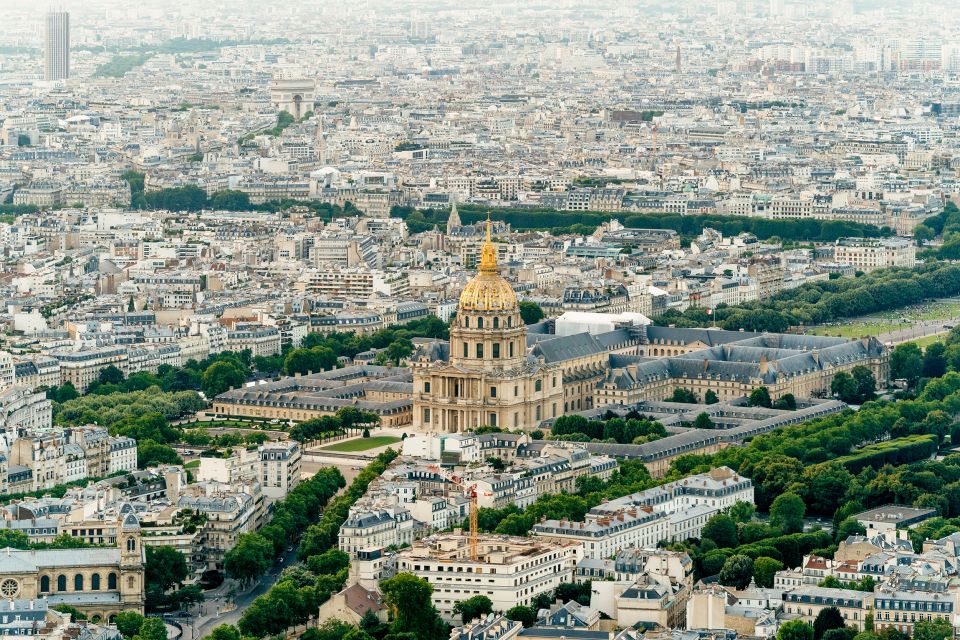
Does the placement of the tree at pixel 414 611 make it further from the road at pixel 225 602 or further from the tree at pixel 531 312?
the tree at pixel 531 312

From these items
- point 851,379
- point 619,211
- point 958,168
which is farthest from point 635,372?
point 958,168

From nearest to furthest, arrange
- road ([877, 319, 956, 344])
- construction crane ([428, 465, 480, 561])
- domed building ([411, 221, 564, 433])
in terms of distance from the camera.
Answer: construction crane ([428, 465, 480, 561]) → domed building ([411, 221, 564, 433]) → road ([877, 319, 956, 344])

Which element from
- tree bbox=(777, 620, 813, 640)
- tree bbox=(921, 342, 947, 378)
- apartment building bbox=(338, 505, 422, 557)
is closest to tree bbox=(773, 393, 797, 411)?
tree bbox=(921, 342, 947, 378)

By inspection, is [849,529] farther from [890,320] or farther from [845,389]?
[890,320]

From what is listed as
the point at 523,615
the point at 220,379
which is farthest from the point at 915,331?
the point at 523,615

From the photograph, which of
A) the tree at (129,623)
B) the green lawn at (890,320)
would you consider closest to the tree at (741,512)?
the tree at (129,623)

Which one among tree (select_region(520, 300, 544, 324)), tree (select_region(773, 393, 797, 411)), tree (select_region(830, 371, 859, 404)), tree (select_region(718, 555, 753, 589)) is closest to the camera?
tree (select_region(718, 555, 753, 589))

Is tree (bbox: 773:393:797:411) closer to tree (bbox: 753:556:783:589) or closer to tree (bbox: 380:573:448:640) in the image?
tree (bbox: 753:556:783:589)

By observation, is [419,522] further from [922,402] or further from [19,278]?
[19,278]
